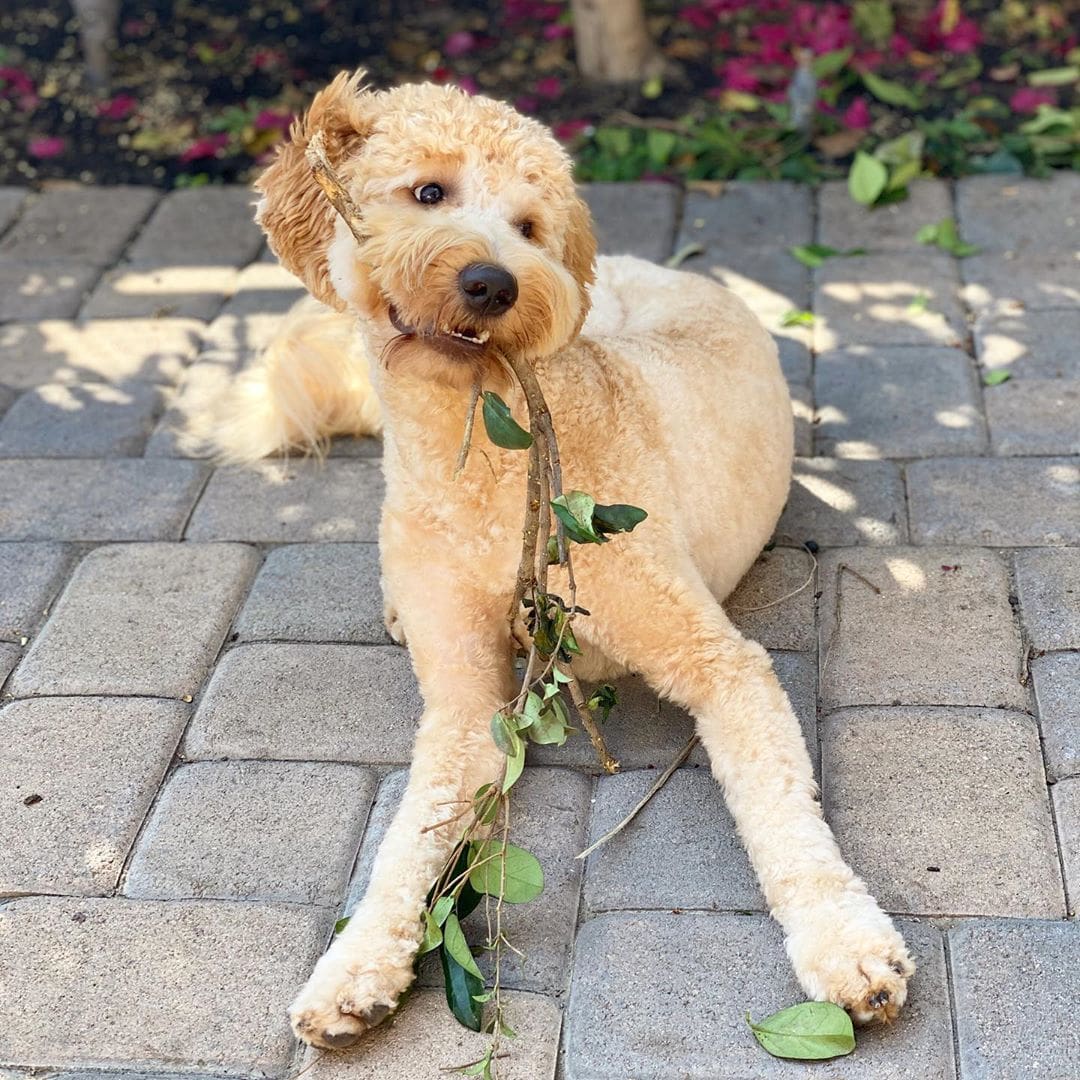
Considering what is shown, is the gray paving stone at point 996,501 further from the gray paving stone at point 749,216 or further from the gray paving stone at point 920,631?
the gray paving stone at point 749,216

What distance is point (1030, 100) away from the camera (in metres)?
6.05

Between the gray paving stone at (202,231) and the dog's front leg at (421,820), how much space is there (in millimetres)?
2925

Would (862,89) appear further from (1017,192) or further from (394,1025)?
(394,1025)

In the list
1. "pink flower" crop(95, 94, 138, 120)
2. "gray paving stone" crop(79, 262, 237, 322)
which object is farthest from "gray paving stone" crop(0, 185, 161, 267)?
"pink flower" crop(95, 94, 138, 120)

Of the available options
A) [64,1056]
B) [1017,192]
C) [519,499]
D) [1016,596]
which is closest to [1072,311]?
[1017,192]

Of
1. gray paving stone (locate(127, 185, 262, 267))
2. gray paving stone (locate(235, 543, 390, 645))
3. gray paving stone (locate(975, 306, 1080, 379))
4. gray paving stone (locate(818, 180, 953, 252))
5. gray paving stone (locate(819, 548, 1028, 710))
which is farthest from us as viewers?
Answer: gray paving stone (locate(127, 185, 262, 267))

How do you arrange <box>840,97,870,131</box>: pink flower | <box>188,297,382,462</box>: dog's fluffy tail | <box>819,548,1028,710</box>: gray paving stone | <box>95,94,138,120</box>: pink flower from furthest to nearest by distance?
<box>95,94,138,120</box>: pink flower, <box>840,97,870,131</box>: pink flower, <box>188,297,382,462</box>: dog's fluffy tail, <box>819,548,1028,710</box>: gray paving stone

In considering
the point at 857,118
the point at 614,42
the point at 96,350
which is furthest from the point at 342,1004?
the point at 614,42

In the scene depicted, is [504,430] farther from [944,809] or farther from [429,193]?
[944,809]

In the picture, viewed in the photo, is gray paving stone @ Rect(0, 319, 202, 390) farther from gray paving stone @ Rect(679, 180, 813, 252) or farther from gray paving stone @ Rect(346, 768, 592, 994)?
gray paving stone @ Rect(346, 768, 592, 994)

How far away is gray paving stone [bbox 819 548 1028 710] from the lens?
306cm

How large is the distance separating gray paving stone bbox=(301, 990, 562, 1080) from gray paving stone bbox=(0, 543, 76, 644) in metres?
1.63

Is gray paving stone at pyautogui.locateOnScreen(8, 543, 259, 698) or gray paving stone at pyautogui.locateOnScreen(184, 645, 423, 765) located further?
gray paving stone at pyautogui.locateOnScreen(8, 543, 259, 698)

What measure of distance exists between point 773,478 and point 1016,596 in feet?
2.09
